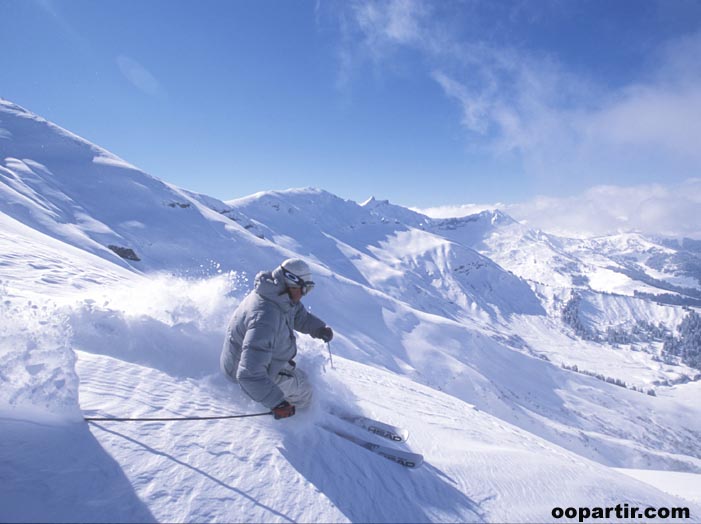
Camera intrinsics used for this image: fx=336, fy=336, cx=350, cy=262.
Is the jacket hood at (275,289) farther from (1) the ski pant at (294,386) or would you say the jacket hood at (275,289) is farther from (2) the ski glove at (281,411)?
(2) the ski glove at (281,411)

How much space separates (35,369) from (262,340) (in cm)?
233

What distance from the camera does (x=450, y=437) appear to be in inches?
280

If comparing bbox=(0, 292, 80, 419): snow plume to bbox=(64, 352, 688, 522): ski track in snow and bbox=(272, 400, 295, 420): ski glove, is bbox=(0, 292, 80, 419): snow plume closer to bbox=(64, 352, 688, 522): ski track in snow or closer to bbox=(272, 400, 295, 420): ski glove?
bbox=(64, 352, 688, 522): ski track in snow

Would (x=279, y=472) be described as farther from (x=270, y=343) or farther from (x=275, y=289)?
(x=275, y=289)

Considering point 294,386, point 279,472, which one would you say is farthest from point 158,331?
point 279,472

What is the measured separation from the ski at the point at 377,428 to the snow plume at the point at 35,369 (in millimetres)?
3682

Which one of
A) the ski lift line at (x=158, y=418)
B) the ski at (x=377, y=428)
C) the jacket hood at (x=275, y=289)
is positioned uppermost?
the jacket hood at (x=275, y=289)

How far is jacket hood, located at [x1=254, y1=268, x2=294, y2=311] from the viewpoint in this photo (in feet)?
14.3

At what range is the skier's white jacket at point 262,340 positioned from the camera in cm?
410

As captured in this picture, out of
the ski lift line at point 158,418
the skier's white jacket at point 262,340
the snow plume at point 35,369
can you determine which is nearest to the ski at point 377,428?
the ski lift line at point 158,418

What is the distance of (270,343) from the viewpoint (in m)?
4.18

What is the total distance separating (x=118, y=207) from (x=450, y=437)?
76818 mm

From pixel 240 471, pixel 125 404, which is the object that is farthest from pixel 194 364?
pixel 240 471

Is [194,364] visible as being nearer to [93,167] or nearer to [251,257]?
[251,257]
